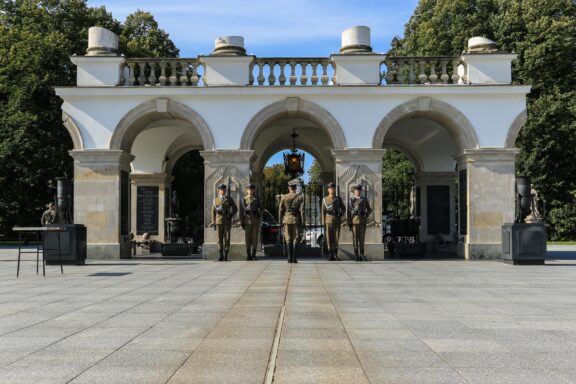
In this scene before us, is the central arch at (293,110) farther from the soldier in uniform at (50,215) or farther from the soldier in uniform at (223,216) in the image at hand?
the soldier in uniform at (50,215)

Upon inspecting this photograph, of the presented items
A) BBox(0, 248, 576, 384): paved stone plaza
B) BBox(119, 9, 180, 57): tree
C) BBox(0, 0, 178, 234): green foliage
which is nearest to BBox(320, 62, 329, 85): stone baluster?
BBox(0, 248, 576, 384): paved stone plaza

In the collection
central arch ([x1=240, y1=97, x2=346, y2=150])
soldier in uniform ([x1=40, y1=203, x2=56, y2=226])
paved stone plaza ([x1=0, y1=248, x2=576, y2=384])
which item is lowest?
paved stone plaza ([x1=0, y1=248, x2=576, y2=384])

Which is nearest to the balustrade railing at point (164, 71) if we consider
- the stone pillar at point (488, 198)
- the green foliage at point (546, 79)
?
the stone pillar at point (488, 198)

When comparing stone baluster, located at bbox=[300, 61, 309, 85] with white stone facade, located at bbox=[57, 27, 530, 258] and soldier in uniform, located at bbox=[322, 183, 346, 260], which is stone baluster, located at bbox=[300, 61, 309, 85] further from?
soldier in uniform, located at bbox=[322, 183, 346, 260]

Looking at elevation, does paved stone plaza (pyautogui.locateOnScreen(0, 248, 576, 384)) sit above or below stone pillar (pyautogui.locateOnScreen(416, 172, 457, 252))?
below

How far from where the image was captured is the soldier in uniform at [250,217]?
17578mm

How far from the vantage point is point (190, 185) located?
37719 millimetres

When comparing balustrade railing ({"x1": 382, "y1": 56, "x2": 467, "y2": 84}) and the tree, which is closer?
balustrade railing ({"x1": 382, "y1": 56, "x2": 467, "y2": 84})

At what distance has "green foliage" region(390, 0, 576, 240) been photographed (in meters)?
31.0

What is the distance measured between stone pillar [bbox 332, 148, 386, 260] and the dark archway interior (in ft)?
58.2

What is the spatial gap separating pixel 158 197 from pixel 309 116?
755cm

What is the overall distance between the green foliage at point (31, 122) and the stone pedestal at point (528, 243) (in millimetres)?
20341

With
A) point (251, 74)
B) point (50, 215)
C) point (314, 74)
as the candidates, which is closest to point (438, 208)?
point (314, 74)

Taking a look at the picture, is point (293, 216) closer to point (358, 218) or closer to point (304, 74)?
point (358, 218)
